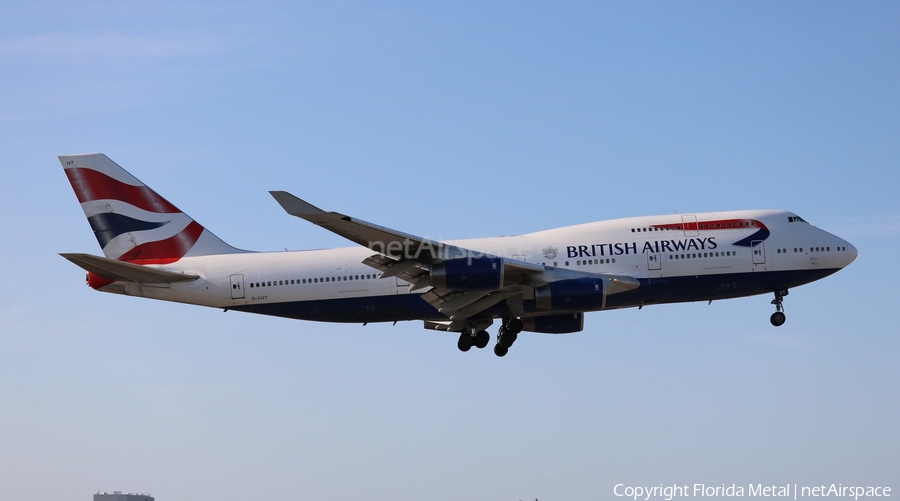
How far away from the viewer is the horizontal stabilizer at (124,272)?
40.3 metres

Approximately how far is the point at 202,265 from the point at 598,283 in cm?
1634

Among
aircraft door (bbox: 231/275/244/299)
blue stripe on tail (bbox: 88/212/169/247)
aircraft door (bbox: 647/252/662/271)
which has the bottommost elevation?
aircraft door (bbox: 231/275/244/299)

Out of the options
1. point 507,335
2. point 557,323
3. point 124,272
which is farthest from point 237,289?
point 557,323

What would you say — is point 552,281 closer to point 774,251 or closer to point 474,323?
point 474,323

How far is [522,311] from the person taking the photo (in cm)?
4159

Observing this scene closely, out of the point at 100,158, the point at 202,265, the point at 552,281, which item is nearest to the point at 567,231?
the point at 552,281

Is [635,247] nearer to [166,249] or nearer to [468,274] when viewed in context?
[468,274]

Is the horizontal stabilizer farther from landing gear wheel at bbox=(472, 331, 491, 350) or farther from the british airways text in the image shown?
the british airways text

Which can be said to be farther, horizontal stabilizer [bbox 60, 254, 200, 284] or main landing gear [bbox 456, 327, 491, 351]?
main landing gear [bbox 456, 327, 491, 351]

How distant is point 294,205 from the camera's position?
111 feet

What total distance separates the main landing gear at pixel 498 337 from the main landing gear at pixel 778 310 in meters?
10.5

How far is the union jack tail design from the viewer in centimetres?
4544

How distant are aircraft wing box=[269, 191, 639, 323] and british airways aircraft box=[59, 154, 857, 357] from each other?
75mm

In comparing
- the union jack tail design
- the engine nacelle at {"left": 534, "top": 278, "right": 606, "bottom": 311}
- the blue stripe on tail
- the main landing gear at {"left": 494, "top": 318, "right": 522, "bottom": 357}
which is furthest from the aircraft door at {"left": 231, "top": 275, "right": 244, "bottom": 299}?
the engine nacelle at {"left": 534, "top": 278, "right": 606, "bottom": 311}
